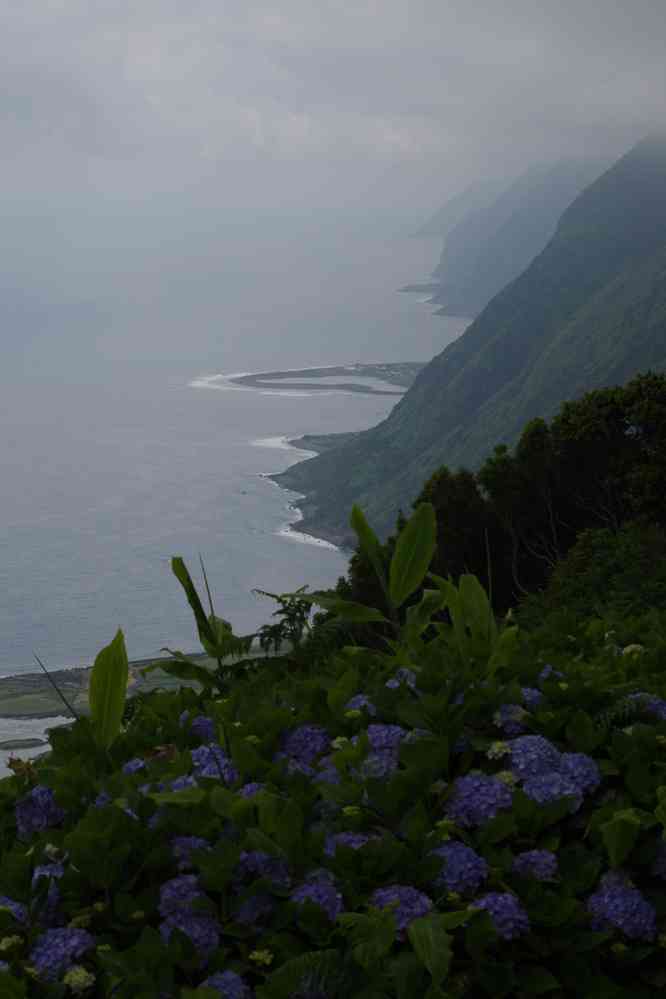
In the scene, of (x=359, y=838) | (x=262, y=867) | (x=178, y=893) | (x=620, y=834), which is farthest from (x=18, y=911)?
(x=620, y=834)

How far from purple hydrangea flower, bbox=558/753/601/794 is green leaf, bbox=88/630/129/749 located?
1.24 metres

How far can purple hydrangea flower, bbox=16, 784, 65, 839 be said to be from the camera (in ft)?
11.4

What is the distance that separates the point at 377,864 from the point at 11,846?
1.10 meters

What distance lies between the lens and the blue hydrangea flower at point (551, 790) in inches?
127

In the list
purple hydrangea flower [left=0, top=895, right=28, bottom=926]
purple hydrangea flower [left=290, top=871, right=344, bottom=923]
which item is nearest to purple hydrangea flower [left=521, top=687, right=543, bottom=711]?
purple hydrangea flower [left=290, top=871, right=344, bottom=923]

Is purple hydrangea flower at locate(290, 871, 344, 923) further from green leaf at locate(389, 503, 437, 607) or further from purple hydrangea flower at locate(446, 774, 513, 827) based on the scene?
green leaf at locate(389, 503, 437, 607)

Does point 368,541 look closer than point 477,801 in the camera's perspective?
No

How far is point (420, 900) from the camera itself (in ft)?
9.54

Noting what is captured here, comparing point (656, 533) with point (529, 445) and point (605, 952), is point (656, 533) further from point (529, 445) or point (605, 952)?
point (605, 952)

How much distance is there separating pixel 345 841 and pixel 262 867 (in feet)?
0.71

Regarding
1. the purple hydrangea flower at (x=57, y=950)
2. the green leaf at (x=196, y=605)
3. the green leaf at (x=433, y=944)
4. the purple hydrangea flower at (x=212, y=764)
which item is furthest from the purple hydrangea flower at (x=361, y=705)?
the purple hydrangea flower at (x=57, y=950)

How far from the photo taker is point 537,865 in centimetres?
306

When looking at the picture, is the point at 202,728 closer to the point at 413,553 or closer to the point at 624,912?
the point at 413,553

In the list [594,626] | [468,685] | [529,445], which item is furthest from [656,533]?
[468,685]
